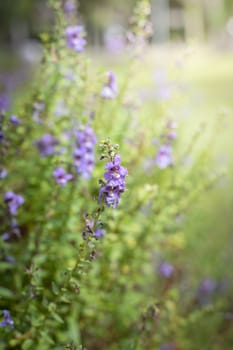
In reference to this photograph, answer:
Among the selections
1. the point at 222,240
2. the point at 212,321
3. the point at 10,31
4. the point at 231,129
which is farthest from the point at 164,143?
the point at 10,31

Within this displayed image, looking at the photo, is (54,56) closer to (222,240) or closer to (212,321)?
(212,321)

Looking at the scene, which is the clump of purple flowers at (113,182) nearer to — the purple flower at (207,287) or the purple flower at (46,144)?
the purple flower at (46,144)

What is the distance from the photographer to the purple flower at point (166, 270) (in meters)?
3.38

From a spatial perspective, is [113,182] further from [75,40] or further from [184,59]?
[184,59]

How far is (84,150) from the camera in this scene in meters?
2.26

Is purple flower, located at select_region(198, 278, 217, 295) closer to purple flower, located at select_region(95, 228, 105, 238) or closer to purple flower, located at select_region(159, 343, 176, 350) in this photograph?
purple flower, located at select_region(159, 343, 176, 350)

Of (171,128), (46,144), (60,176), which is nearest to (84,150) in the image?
(60,176)

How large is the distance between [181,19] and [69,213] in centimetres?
2834

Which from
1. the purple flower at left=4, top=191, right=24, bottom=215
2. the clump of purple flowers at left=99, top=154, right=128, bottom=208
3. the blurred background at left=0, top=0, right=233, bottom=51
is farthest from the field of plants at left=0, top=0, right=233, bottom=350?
the blurred background at left=0, top=0, right=233, bottom=51

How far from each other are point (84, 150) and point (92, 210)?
1.05 feet

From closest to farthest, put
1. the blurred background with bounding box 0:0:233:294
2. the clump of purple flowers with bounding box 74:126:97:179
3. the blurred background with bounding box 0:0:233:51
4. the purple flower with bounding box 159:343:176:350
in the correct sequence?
1. the clump of purple flowers with bounding box 74:126:97:179
2. the purple flower with bounding box 159:343:176:350
3. the blurred background with bounding box 0:0:233:294
4. the blurred background with bounding box 0:0:233:51

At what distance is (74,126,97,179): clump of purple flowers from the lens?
2.25 meters

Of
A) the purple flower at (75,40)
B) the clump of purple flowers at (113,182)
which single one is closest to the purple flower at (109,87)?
the purple flower at (75,40)

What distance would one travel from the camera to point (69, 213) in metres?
2.34
